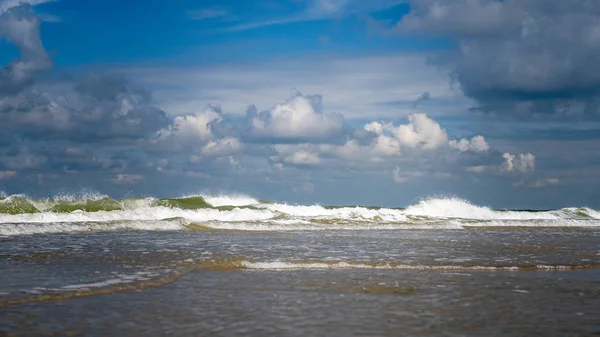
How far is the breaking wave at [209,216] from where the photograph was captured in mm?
32169

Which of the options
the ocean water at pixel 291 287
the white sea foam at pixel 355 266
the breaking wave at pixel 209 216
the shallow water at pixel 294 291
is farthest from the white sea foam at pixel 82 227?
the white sea foam at pixel 355 266

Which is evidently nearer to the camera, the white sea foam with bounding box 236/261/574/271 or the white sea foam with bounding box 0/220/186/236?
the white sea foam with bounding box 236/261/574/271

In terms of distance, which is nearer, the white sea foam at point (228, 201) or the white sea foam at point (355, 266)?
the white sea foam at point (355, 266)

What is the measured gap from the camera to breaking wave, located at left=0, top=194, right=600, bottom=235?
32.2m

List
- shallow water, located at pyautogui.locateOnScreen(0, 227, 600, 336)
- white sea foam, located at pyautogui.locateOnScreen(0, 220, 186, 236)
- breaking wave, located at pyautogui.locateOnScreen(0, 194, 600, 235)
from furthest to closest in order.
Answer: breaking wave, located at pyautogui.locateOnScreen(0, 194, 600, 235) → white sea foam, located at pyautogui.locateOnScreen(0, 220, 186, 236) → shallow water, located at pyautogui.locateOnScreen(0, 227, 600, 336)

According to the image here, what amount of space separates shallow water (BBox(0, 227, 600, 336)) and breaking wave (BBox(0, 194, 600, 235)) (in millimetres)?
12569

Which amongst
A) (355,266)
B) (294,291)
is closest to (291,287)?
(294,291)

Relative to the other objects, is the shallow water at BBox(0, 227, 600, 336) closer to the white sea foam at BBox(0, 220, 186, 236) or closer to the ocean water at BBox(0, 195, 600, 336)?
the ocean water at BBox(0, 195, 600, 336)

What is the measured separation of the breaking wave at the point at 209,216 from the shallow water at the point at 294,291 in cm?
1257

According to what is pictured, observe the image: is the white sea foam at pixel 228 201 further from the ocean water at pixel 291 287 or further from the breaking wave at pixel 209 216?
the ocean water at pixel 291 287

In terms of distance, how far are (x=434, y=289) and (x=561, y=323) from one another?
3230 millimetres

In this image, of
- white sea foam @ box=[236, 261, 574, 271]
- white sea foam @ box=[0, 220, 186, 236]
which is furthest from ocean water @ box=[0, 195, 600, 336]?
white sea foam @ box=[0, 220, 186, 236]

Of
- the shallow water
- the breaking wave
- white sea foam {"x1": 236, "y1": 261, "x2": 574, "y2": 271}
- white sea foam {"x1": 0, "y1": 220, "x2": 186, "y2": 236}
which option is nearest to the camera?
the shallow water

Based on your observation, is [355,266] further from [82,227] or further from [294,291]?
[82,227]
